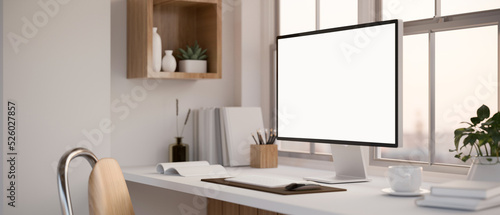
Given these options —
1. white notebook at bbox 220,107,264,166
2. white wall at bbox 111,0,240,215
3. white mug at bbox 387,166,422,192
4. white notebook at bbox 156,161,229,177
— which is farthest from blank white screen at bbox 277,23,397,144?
white wall at bbox 111,0,240,215

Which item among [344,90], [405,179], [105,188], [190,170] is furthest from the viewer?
[190,170]

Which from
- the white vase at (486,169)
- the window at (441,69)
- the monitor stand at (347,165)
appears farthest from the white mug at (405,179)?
the window at (441,69)

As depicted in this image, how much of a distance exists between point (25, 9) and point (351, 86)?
134 centimetres

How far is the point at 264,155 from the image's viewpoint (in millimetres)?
2818

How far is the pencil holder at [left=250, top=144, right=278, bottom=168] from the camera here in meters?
2.82

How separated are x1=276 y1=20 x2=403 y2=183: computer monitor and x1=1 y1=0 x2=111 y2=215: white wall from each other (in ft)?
2.58

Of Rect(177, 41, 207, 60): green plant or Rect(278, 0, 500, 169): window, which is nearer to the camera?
Rect(278, 0, 500, 169): window

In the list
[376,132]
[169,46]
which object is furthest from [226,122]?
[376,132]

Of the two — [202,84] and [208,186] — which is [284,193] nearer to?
[208,186]

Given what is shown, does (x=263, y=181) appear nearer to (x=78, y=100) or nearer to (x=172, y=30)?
(x=78, y=100)

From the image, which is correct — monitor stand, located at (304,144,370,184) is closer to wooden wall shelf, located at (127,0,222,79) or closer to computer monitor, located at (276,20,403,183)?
computer monitor, located at (276,20,403,183)

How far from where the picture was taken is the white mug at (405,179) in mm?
1825

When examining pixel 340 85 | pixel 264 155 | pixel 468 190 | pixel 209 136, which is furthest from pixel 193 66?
pixel 468 190

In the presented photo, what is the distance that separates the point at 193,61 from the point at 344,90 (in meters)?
0.98
